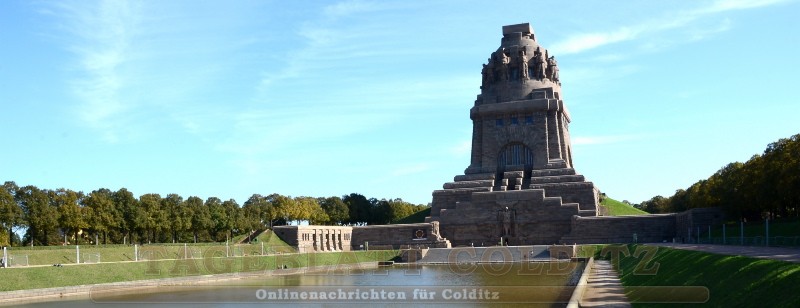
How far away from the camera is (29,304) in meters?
28.5

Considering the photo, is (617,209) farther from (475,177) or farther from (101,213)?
(101,213)

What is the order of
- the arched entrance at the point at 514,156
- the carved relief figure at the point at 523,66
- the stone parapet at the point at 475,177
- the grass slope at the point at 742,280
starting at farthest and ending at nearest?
1. the carved relief figure at the point at 523,66
2. the arched entrance at the point at 514,156
3. the stone parapet at the point at 475,177
4. the grass slope at the point at 742,280

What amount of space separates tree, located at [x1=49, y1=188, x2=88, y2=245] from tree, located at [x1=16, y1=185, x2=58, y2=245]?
1.19 meters

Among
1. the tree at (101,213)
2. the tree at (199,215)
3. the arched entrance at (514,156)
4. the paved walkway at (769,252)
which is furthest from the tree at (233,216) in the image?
the paved walkway at (769,252)

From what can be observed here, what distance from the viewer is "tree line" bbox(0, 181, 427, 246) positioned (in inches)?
2092

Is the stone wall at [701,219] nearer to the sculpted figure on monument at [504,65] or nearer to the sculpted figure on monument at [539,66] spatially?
the sculpted figure on monument at [539,66]

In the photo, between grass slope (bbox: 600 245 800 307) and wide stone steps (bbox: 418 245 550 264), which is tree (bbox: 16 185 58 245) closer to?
wide stone steps (bbox: 418 245 550 264)

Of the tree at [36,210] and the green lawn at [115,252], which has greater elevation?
the tree at [36,210]

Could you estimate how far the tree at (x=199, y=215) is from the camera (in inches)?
2662

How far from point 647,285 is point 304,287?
15.8 meters

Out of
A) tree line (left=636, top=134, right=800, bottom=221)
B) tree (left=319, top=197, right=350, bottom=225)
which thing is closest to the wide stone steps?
tree line (left=636, top=134, right=800, bottom=221)

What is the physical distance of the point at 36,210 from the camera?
5331cm

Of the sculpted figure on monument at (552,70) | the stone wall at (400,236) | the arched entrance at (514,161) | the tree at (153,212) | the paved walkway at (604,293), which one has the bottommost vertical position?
the stone wall at (400,236)

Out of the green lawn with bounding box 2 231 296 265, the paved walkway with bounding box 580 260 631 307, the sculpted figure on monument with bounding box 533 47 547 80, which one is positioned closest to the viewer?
the paved walkway with bounding box 580 260 631 307
